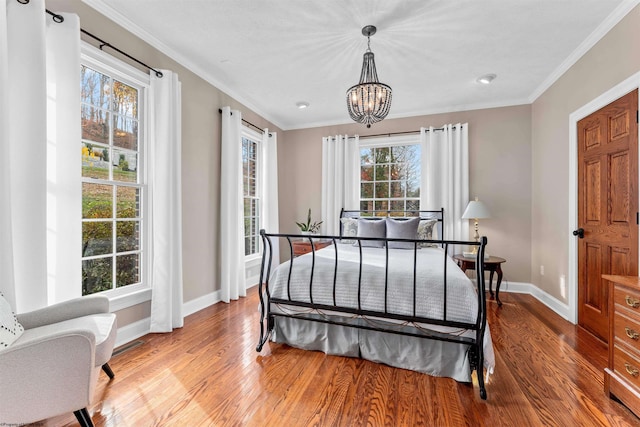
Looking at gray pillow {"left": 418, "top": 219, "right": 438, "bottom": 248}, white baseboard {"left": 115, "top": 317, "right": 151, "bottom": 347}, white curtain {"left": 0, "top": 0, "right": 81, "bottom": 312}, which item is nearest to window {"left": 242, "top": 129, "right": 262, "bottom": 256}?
white baseboard {"left": 115, "top": 317, "right": 151, "bottom": 347}

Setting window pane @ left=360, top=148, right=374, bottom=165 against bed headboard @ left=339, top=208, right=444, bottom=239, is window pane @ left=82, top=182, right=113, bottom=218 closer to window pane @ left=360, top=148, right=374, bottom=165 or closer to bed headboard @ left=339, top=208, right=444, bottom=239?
bed headboard @ left=339, top=208, right=444, bottom=239

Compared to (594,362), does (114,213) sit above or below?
above

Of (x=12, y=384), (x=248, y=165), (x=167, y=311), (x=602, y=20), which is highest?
(x=602, y=20)

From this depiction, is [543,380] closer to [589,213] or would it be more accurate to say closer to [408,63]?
[589,213]

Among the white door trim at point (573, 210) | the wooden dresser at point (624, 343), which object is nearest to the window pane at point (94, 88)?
the wooden dresser at point (624, 343)

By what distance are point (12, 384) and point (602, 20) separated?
4.47 meters

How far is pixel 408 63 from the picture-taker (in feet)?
10.1

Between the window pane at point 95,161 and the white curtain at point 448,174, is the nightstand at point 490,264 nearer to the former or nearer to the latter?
the white curtain at point 448,174

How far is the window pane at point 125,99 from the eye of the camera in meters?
2.48

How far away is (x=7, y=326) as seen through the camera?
1399 mm

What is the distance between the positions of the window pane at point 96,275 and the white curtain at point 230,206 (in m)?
1.28

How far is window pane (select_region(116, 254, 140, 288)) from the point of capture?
2.51 metres

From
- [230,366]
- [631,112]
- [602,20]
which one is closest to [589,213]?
[631,112]

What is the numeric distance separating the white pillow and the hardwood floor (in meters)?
0.50
